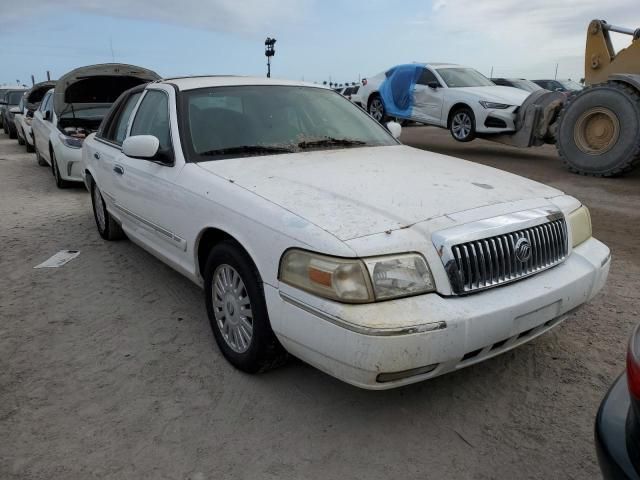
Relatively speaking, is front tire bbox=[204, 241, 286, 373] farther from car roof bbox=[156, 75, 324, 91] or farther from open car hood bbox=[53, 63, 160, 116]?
open car hood bbox=[53, 63, 160, 116]

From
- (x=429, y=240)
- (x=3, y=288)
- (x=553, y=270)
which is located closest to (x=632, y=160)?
(x=553, y=270)

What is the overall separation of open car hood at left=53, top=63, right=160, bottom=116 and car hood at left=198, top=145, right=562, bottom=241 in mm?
6466

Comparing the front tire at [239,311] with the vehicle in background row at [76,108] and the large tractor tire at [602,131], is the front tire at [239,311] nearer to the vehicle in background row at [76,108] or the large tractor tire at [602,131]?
the vehicle in background row at [76,108]

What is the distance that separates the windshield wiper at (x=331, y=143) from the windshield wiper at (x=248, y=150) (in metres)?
0.17

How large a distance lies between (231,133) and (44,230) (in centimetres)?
357

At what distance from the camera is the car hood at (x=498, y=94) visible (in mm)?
10078

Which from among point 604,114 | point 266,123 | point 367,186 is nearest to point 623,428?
point 367,186

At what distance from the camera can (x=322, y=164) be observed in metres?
3.21

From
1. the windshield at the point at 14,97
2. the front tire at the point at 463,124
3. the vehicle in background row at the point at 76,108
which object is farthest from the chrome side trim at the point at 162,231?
the windshield at the point at 14,97

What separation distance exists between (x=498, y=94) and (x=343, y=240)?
9.41m

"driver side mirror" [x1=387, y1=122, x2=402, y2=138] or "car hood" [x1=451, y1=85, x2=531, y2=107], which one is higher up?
"car hood" [x1=451, y1=85, x2=531, y2=107]

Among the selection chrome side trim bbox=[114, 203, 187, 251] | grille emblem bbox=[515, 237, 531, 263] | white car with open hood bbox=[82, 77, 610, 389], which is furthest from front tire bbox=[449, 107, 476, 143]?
grille emblem bbox=[515, 237, 531, 263]

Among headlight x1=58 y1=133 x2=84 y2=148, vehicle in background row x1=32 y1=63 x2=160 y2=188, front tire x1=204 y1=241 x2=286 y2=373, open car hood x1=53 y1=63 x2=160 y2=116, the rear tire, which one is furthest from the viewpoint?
open car hood x1=53 y1=63 x2=160 y2=116

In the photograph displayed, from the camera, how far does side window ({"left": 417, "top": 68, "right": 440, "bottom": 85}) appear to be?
38.4 feet
